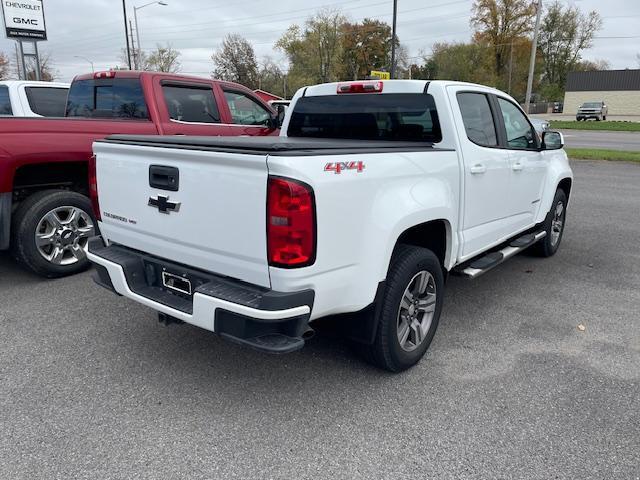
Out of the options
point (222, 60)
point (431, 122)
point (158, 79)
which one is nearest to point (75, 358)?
point (431, 122)

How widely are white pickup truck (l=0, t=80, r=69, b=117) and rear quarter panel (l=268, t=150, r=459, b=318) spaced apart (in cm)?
671

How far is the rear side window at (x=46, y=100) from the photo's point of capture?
7715mm

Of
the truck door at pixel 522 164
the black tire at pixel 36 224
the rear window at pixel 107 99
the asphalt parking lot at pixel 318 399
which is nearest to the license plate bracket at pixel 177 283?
the asphalt parking lot at pixel 318 399

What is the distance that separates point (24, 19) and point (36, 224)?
80.2 ft

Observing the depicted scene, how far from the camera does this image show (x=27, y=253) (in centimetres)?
487

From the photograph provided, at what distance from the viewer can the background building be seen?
61.7m

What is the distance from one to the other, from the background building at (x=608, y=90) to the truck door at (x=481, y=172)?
67540mm

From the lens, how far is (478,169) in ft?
12.7

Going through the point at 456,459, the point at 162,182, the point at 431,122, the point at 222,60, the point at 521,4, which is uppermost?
the point at 521,4

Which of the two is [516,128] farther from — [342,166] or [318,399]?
[318,399]

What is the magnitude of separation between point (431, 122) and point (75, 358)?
9.99 ft

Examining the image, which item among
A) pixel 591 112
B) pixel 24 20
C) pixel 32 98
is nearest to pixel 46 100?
pixel 32 98

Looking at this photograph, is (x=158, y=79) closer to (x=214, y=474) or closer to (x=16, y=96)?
(x=16, y=96)

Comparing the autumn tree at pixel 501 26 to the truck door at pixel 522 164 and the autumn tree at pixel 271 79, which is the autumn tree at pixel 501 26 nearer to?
the autumn tree at pixel 271 79
